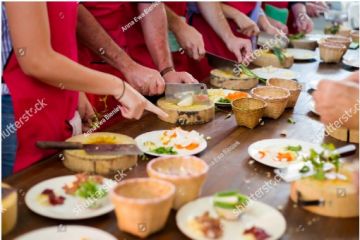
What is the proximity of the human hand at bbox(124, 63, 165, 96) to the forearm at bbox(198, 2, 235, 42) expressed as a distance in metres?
1.19

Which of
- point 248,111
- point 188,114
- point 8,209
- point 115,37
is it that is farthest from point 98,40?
point 8,209

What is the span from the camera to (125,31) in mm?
2883

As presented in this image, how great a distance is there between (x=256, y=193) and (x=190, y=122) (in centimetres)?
66

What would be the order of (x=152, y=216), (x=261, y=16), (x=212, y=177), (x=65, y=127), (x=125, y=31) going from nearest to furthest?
(x=152, y=216) → (x=212, y=177) → (x=65, y=127) → (x=125, y=31) → (x=261, y=16)

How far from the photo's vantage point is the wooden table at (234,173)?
4.59 feet

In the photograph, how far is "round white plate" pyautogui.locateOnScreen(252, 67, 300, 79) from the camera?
9.91ft

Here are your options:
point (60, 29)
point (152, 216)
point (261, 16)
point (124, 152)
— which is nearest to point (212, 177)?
point (124, 152)

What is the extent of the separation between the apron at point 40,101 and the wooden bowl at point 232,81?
966 millimetres

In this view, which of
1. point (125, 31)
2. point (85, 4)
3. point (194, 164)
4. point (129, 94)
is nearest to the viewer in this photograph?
point (194, 164)

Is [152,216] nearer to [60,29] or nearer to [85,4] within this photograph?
[60,29]

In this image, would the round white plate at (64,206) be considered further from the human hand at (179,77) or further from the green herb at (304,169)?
the human hand at (179,77)

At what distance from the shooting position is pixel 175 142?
1.96 metres

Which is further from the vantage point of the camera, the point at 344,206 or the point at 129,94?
the point at 129,94

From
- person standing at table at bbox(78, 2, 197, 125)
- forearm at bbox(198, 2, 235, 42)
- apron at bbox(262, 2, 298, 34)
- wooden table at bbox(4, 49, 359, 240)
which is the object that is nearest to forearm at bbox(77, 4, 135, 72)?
person standing at table at bbox(78, 2, 197, 125)
